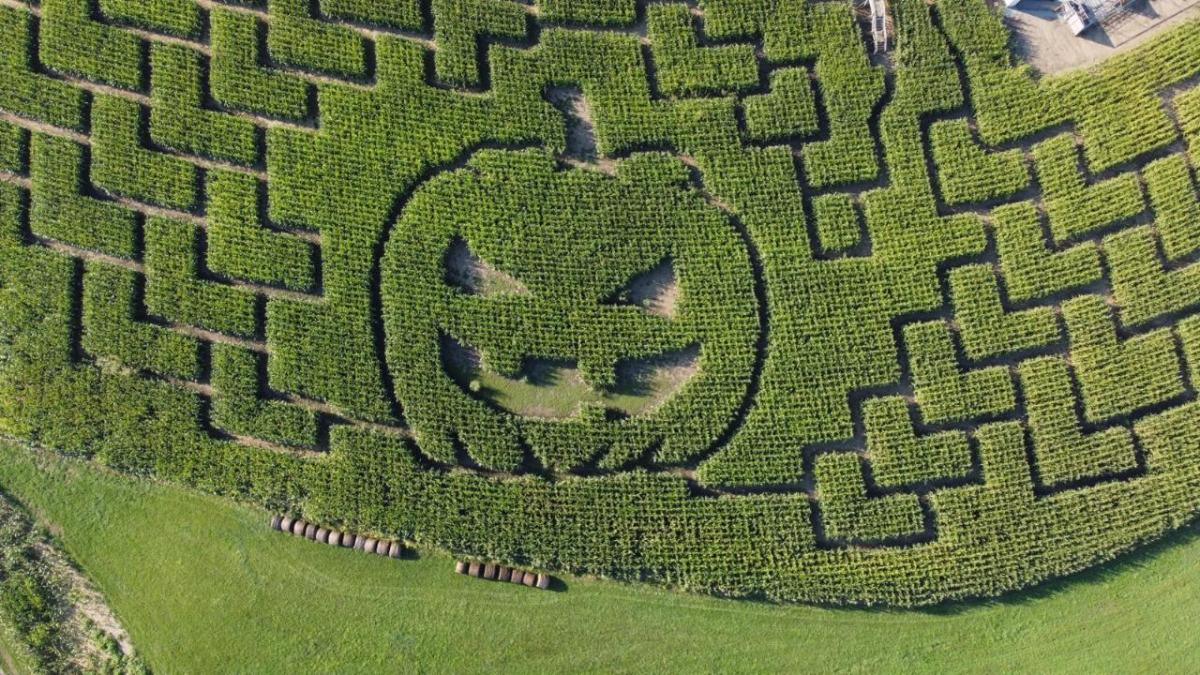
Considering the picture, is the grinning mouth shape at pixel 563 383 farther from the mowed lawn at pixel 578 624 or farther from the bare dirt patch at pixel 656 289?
the mowed lawn at pixel 578 624

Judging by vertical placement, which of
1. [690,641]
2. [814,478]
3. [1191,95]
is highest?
[1191,95]

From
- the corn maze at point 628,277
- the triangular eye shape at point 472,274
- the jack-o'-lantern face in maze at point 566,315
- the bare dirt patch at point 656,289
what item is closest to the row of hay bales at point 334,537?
the corn maze at point 628,277

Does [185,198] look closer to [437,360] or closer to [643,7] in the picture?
[437,360]

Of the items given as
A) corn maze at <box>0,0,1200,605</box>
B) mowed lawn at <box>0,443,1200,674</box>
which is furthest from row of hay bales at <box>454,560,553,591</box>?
corn maze at <box>0,0,1200,605</box>

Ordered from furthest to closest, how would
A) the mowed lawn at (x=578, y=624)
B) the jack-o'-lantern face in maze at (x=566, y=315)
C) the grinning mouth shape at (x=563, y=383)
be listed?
the grinning mouth shape at (x=563, y=383), the jack-o'-lantern face in maze at (x=566, y=315), the mowed lawn at (x=578, y=624)

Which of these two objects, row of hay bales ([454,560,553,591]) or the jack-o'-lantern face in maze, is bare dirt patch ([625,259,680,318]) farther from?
row of hay bales ([454,560,553,591])

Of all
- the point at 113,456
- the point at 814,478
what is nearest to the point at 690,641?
the point at 814,478

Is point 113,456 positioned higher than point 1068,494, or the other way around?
point 1068,494
